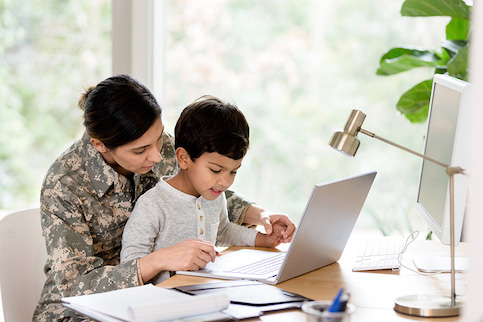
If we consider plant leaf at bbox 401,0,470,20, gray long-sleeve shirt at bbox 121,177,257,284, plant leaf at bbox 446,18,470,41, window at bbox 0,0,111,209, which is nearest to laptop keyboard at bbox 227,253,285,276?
gray long-sleeve shirt at bbox 121,177,257,284

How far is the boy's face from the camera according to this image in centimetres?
160

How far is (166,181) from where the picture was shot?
1.67 metres

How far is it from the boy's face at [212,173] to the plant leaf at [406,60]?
1163mm

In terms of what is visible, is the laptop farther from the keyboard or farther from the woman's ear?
the woman's ear

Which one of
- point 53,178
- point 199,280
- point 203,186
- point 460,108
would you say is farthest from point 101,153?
point 460,108

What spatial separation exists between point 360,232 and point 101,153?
3.28 metres

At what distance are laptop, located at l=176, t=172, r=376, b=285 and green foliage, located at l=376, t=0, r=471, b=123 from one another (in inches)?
41.6

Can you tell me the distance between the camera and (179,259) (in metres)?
1.37

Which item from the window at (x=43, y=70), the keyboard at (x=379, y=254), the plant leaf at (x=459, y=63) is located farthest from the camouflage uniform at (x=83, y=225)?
the window at (x=43, y=70)

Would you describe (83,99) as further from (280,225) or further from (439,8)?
(439,8)

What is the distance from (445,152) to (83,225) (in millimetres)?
861

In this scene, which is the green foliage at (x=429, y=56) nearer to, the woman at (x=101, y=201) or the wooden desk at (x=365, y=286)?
the wooden desk at (x=365, y=286)

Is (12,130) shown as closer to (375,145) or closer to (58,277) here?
(375,145)

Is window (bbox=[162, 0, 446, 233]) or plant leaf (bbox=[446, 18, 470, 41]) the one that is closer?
plant leaf (bbox=[446, 18, 470, 41])
